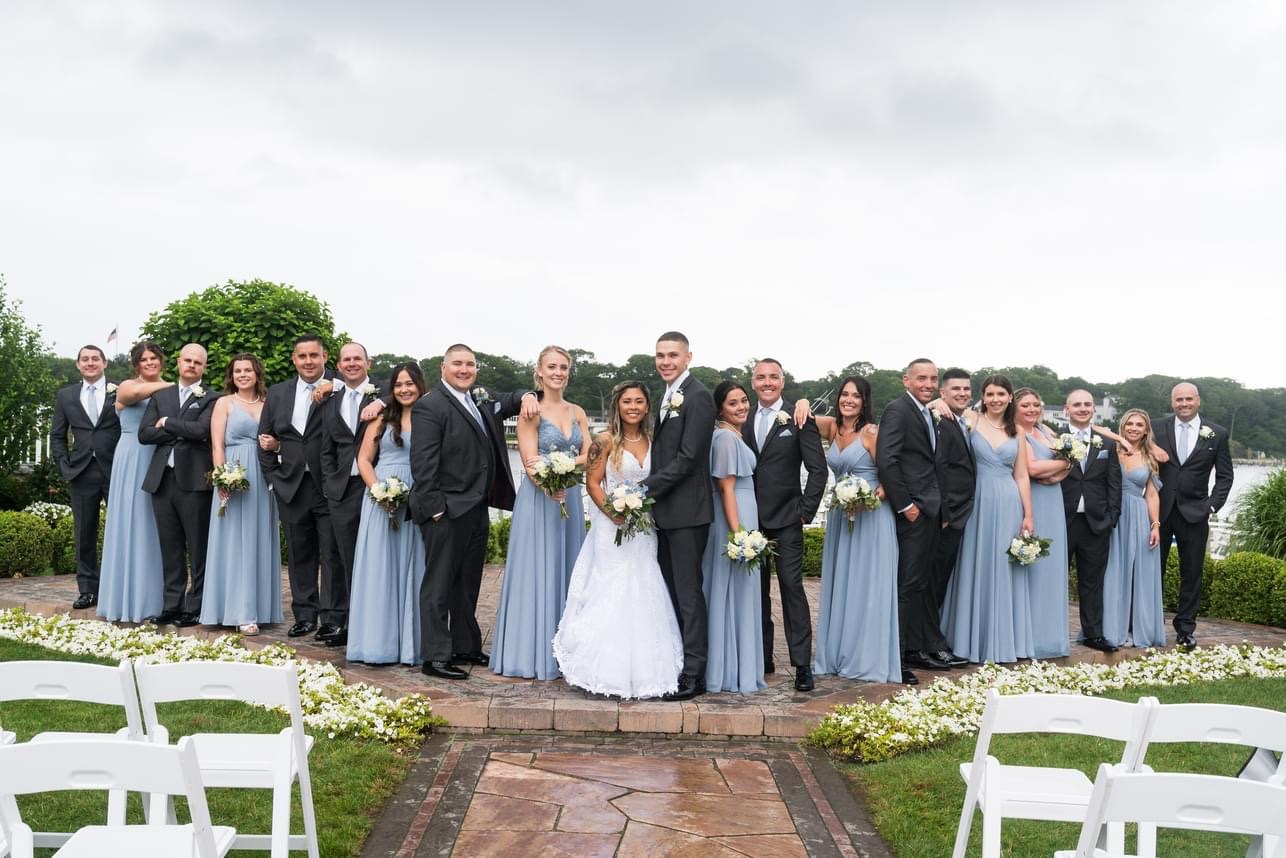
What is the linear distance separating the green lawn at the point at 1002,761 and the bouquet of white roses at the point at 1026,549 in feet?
4.64

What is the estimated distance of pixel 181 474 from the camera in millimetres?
8164

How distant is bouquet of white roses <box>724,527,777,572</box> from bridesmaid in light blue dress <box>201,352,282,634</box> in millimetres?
4054

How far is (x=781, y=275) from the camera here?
14.7 metres

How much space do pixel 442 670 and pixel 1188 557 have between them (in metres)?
6.46

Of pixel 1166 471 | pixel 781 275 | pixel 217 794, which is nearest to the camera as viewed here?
pixel 217 794

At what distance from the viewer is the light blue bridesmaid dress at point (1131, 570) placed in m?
8.52

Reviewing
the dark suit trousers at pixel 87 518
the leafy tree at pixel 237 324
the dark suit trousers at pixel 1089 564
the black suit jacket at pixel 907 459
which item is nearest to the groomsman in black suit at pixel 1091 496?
the dark suit trousers at pixel 1089 564

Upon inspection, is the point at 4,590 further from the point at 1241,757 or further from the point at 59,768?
the point at 1241,757

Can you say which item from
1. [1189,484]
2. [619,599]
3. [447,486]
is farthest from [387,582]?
[1189,484]

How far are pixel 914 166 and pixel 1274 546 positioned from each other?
632cm

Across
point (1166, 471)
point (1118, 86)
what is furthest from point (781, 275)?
point (1166, 471)

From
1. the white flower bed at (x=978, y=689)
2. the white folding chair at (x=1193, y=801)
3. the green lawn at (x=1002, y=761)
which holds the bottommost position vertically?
the green lawn at (x=1002, y=761)

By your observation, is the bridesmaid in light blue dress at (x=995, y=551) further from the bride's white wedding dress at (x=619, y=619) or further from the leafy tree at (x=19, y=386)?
the leafy tree at (x=19, y=386)

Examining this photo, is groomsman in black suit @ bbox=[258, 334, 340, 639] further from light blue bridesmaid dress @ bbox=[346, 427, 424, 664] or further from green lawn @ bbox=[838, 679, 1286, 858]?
green lawn @ bbox=[838, 679, 1286, 858]
